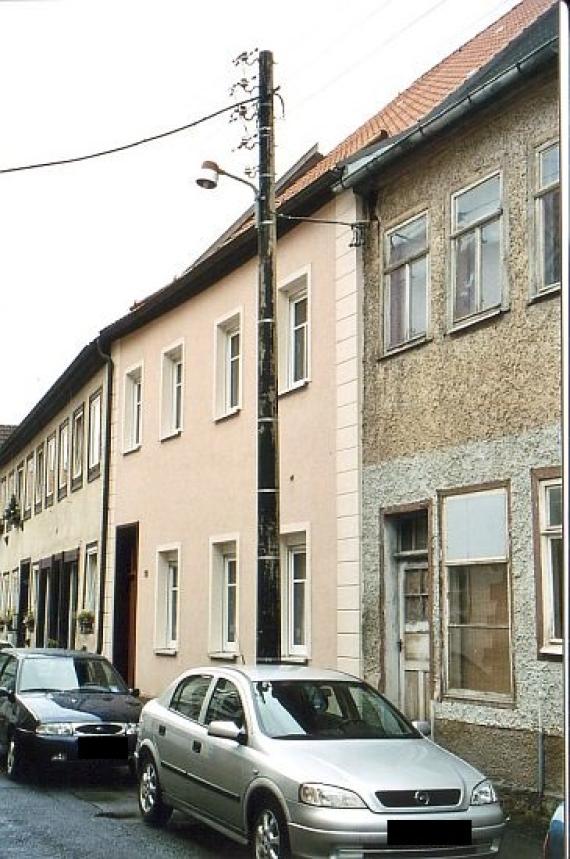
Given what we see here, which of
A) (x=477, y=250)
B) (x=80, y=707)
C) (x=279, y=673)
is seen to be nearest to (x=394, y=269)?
(x=477, y=250)

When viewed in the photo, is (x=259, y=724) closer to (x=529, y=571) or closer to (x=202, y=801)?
(x=202, y=801)

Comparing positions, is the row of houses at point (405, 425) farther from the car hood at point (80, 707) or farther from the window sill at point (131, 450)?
the car hood at point (80, 707)

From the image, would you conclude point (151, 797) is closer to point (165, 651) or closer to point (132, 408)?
point (165, 651)

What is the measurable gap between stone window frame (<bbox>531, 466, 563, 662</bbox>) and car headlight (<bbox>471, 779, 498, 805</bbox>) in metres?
2.74

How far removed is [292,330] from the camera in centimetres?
1666

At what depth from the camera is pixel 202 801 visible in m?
8.91

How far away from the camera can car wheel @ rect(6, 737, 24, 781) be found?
12984mm

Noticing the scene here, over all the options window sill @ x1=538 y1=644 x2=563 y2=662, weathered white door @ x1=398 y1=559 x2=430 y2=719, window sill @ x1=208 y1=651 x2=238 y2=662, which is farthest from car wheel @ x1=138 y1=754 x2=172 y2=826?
window sill @ x1=208 y1=651 x2=238 y2=662

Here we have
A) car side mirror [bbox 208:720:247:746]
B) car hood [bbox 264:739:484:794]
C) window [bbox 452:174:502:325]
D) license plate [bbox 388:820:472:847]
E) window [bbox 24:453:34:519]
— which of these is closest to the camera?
license plate [bbox 388:820:472:847]

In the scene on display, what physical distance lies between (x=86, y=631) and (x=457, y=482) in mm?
14318

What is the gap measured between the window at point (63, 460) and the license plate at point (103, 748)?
17231 millimetres

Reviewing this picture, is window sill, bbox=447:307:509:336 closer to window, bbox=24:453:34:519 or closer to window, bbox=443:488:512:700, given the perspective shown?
window, bbox=443:488:512:700

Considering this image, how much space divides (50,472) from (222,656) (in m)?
16.0

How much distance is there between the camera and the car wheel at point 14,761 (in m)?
13.0
